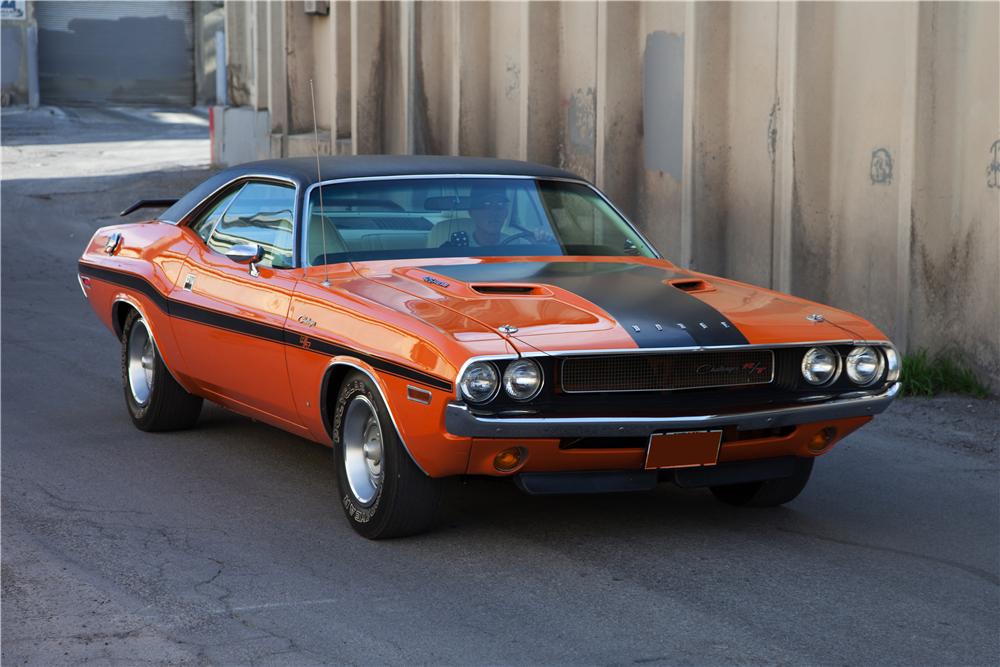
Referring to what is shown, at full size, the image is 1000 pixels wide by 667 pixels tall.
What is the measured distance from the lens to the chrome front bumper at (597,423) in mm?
4965

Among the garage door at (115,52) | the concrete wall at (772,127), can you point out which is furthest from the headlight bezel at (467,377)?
the garage door at (115,52)

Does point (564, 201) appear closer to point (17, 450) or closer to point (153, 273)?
point (153, 273)

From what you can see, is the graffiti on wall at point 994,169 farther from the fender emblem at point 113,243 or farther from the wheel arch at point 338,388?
the fender emblem at point 113,243

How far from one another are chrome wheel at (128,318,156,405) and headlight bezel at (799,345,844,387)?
11.8ft

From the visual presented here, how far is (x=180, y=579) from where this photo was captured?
16.4ft

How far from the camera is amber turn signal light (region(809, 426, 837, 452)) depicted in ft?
18.5

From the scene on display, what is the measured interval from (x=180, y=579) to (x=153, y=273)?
2710 millimetres

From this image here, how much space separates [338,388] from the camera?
581 centimetres

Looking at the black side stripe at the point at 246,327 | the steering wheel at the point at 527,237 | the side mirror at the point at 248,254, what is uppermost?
the steering wheel at the point at 527,237

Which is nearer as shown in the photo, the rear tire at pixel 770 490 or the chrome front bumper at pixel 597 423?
the chrome front bumper at pixel 597 423

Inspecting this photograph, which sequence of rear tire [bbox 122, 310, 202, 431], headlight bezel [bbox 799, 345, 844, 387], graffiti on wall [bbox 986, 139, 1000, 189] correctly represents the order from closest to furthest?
headlight bezel [bbox 799, 345, 844, 387] → rear tire [bbox 122, 310, 202, 431] → graffiti on wall [bbox 986, 139, 1000, 189]

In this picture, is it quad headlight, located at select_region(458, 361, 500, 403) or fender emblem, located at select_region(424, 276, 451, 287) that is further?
fender emblem, located at select_region(424, 276, 451, 287)

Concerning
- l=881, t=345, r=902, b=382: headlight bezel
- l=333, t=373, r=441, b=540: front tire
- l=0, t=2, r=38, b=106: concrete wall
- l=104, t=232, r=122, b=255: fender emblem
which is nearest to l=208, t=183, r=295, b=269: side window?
l=333, t=373, r=441, b=540: front tire

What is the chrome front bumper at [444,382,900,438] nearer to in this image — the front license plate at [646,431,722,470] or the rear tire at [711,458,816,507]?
the front license plate at [646,431,722,470]
